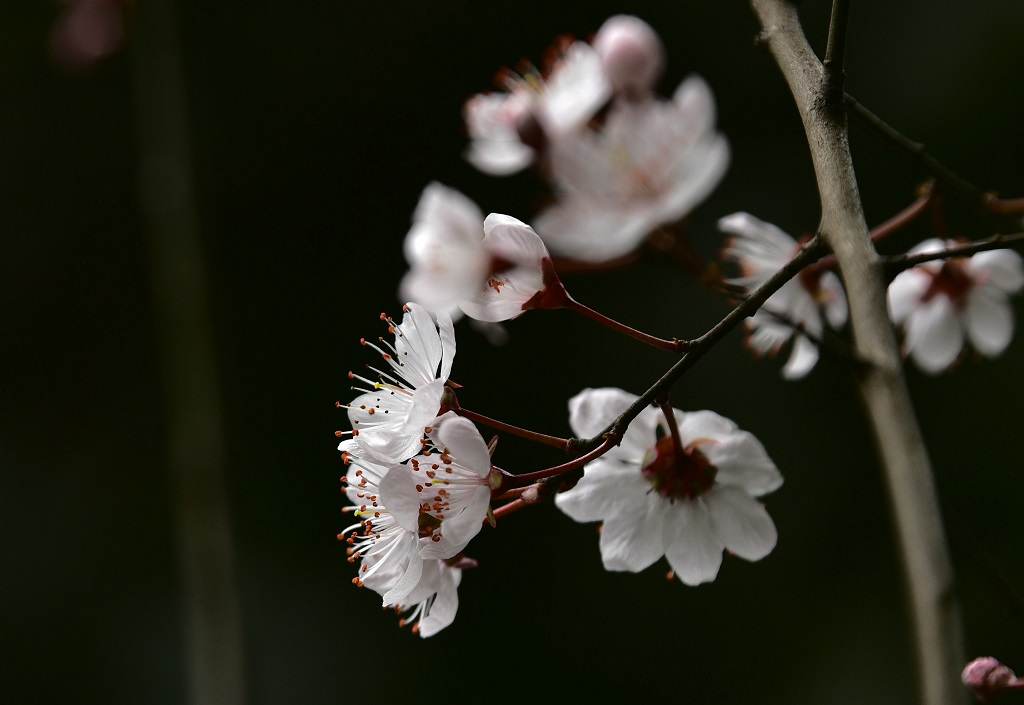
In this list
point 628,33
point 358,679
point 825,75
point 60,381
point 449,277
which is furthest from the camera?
point 60,381

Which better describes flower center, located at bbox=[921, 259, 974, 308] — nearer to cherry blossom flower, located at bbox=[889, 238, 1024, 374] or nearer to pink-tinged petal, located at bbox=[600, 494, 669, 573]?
cherry blossom flower, located at bbox=[889, 238, 1024, 374]

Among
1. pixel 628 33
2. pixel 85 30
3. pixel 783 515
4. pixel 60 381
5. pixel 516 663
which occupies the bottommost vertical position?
pixel 516 663

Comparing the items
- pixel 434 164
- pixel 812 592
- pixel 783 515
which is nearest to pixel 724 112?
pixel 434 164

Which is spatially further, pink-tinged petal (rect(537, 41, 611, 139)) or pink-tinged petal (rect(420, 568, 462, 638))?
pink-tinged petal (rect(537, 41, 611, 139))

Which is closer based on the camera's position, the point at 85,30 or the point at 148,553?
the point at 85,30

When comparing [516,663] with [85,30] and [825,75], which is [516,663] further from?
[825,75]

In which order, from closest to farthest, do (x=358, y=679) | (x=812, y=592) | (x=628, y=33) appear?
(x=628, y=33), (x=812, y=592), (x=358, y=679)

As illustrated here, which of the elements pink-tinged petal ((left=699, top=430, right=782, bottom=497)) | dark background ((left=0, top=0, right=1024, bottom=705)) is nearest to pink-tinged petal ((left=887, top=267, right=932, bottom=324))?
pink-tinged petal ((left=699, top=430, right=782, bottom=497))
